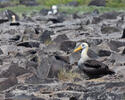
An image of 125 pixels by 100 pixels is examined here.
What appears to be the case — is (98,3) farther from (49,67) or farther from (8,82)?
(8,82)

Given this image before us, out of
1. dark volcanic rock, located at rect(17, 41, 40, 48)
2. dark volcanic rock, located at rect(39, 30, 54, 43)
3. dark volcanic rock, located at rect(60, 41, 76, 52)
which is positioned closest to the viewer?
dark volcanic rock, located at rect(60, 41, 76, 52)

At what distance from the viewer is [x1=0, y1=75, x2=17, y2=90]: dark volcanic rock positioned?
9.06 meters

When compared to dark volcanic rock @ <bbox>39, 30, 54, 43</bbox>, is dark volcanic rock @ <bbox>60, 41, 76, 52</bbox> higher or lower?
higher

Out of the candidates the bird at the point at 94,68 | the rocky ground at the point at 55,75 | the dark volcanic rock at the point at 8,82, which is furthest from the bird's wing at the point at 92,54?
the dark volcanic rock at the point at 8,82

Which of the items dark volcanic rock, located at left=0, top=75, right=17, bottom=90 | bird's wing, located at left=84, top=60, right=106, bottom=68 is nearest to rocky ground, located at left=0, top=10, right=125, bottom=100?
dark volcanic rock, located at left=0, top=75, right=17, bottom=90

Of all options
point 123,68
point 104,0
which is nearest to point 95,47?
point 123,68

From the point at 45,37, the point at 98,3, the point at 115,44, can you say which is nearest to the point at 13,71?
the point at 115,44

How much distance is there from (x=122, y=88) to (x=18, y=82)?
213 centimetres

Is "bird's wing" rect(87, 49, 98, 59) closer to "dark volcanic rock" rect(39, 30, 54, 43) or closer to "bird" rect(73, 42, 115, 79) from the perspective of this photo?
"bird" rect(73, 42, 115, 79)

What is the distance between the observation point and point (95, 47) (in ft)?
48.2

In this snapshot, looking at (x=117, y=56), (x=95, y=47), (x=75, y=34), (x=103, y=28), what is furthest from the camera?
(x=103, y=28)

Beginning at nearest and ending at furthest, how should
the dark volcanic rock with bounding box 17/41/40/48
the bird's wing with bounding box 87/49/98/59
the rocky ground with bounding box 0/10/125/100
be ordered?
the rocky ground with bounding box 0/10/125/100, the bird's wing with bounding box 87/49/98/59, the dark volcanic rock with bounding box 17/41/40/48

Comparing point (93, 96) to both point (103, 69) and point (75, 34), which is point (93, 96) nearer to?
point (103, 69)

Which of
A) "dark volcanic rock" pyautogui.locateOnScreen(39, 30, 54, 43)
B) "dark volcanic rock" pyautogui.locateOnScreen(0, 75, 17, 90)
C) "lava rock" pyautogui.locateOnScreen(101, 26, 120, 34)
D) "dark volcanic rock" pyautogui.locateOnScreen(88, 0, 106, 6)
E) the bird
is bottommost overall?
"dark volcanic rock" pyautogui.locateOnScreen(88, 0, 106, 6)
